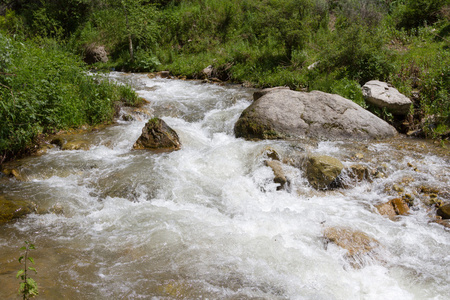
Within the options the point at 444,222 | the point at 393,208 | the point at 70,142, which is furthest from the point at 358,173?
the point at 70,142

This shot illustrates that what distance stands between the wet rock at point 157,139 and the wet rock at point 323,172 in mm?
3324

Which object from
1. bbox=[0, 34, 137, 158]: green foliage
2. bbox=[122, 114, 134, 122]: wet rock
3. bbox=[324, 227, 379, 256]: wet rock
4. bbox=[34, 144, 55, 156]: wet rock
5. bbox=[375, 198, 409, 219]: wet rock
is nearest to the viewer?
bbox=[324, 227, 379, 256]: wet rock

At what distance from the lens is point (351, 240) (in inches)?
177

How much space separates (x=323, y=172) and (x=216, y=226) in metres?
2.59

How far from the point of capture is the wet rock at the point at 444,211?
16.9ft

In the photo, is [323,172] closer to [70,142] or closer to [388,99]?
[388,99]

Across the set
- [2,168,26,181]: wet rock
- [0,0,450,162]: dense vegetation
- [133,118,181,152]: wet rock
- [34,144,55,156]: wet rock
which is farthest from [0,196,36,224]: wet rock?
[133,118,181,152]: wet rock

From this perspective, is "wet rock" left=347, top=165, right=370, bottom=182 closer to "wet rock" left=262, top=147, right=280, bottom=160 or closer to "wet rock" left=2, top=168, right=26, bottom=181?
"wet rock" left=262, top=147, right=280, bottom=160

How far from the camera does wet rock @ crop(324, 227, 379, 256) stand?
4344 millimetres

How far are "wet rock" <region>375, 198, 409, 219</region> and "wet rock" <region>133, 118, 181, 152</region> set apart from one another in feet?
15.4

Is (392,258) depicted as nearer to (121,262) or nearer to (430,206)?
(430,206)

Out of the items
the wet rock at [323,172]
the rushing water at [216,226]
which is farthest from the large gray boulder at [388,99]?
the wet rock at [323,172]

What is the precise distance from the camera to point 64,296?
3326mm

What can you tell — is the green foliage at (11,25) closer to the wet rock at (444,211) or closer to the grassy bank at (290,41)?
the grassy bank at (290,41)
